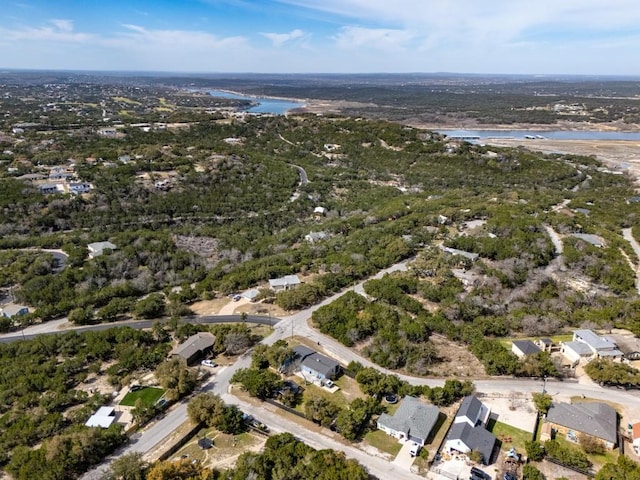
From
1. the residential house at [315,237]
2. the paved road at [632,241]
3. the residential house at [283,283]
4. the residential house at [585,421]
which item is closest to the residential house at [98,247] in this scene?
the residential house at [283,283]

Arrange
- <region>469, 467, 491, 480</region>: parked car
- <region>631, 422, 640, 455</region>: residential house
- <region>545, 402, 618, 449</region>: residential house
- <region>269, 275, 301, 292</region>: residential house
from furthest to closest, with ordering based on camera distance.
→ <region>269, 275, 301, 292</region>: residential house
<region>545, 402, 618, 449</region>: residential house
<region>631, 422, 640, 455</region>: residential house
<region>469, 467, 491, 480</region>: parked car

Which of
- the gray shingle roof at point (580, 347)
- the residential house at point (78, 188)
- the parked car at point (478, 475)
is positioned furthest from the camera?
the residential house at point (78, 188)

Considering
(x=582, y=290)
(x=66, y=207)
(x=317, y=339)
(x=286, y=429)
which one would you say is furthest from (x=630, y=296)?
(x=66, y=207)

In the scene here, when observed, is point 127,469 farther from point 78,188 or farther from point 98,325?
point 78,188

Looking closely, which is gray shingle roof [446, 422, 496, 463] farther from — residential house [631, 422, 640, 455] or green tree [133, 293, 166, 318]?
green tree [133, 293, 166, 318]

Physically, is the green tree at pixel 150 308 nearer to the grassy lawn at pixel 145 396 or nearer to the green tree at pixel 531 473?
the grassy lawn at pixel 145 396

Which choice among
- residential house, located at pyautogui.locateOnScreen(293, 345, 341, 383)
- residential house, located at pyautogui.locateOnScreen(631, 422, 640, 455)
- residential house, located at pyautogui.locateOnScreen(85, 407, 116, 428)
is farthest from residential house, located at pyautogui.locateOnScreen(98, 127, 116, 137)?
residential house, located at pyautogui.locateOnScreen(631, 422, 640, 455)
